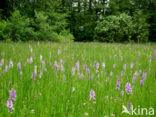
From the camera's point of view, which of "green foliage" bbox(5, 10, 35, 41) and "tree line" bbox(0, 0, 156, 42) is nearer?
"green foliage" bbox(5, 10, 35, 41)

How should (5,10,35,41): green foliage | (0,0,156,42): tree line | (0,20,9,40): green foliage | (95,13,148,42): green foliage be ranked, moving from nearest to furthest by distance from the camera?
(0,20,9,40): green foliage < (5,10,35,41): green foliage < (0,0,156,42): tree line < (95,13,148,42): green foliage

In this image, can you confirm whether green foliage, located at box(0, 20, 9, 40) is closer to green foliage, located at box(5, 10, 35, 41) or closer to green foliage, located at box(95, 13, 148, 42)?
green foliage, located at box(5, 10, 35, 41)

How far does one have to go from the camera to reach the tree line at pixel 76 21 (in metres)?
12.3

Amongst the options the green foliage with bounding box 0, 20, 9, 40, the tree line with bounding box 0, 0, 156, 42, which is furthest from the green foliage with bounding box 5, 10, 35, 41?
the green foliage with bounding box 0, 20, 9, 40

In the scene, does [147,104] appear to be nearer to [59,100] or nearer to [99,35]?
[59,100]

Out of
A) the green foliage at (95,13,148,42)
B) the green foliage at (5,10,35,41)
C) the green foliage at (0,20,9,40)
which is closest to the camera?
the green foliage at (0,20,9,40)

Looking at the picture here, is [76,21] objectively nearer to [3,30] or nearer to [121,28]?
[121,28]

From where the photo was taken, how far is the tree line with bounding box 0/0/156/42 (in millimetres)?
12312

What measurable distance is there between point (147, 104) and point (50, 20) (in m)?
15.4

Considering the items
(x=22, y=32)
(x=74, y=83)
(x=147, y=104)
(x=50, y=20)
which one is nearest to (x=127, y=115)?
(x=147, y=104)

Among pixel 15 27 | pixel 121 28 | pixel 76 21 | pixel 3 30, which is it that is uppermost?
pixel 76 21

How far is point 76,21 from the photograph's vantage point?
26.7 m

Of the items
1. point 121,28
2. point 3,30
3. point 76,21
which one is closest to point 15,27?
point 3,30

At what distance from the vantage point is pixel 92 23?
24.8 m
